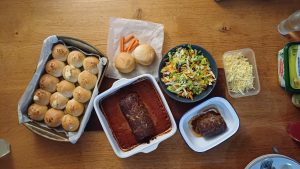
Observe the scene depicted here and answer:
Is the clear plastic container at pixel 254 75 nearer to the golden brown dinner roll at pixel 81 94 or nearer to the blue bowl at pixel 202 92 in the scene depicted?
the blue bowl at pixel 202 92

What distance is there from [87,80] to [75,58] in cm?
9

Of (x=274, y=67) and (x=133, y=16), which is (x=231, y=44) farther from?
(x=133, y=16)

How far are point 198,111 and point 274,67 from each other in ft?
1.11

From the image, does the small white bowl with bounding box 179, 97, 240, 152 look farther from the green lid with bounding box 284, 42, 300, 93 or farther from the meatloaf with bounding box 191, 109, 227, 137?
the green lid with bounding box 284, 42, 300, 93

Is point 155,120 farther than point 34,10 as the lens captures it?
No

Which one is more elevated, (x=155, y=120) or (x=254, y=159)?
(x=155, y=120)

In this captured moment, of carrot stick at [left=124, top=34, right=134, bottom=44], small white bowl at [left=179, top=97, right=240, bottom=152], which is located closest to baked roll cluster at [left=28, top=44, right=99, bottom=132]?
carrot stick at [left=124, top=34, right=134, bottom=44]

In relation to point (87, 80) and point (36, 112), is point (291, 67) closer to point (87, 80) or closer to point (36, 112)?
point (87, 80)

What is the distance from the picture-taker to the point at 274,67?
118cm

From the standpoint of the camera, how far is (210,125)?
109cm

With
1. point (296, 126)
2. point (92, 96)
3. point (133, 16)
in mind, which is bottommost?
point (296, 126)

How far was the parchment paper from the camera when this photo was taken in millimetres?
1171

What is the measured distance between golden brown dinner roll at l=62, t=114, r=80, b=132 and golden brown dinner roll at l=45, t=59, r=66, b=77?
0.16m

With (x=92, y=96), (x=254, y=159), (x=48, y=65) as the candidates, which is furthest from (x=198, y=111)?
(x=48, y=65)
